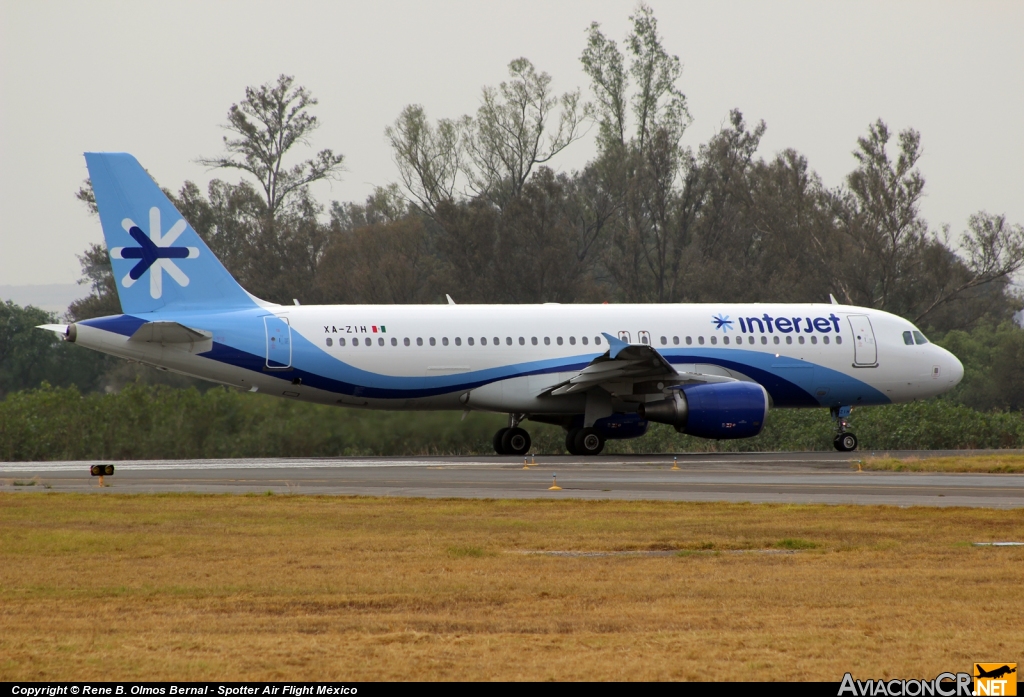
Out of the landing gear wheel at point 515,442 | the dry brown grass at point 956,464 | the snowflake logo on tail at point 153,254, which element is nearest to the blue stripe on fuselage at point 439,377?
the snowflake logo on tail at point 153,254

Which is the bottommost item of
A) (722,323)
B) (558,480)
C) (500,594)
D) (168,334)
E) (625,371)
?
(500,594)

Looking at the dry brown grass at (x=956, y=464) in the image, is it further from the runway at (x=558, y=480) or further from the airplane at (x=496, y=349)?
the airplane at (x=496, y=349)

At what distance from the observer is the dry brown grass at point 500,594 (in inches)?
301

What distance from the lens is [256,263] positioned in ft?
188

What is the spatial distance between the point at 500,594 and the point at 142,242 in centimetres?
2022

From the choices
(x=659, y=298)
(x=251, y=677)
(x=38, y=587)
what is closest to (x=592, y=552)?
(x=38, y=587)

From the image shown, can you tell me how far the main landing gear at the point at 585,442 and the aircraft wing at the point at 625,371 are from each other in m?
1.22

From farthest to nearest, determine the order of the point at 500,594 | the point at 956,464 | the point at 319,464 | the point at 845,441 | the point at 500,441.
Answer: the point at 845,441 < the point at 500,441 < the point at 319,464 < the point at 956,464 < the point at 500,594

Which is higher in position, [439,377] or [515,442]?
[439,377]

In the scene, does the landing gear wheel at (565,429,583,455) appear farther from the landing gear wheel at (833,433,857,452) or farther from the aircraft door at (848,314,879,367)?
the aircraft door at (848,314,879,367)

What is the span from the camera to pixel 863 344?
1259 inches

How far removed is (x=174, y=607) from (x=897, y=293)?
165 ft

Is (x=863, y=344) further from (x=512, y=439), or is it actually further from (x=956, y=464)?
(x=512, y=439)

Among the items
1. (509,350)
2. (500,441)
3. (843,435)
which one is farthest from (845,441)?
(509,350)
